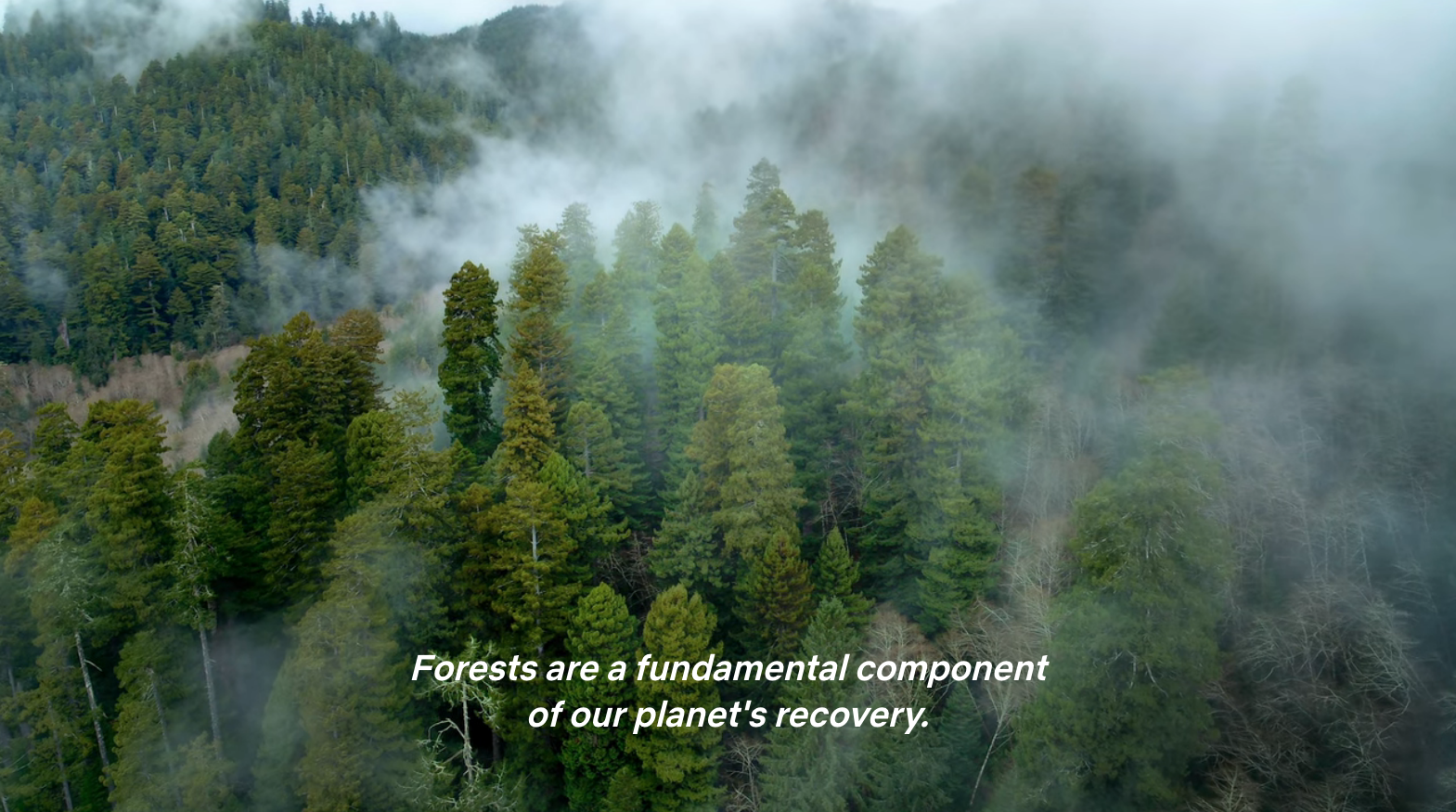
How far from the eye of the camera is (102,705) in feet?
93.1

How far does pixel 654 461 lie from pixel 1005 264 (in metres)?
19.4

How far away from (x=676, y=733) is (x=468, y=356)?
18.5 m

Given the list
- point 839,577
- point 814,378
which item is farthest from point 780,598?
point 814,378

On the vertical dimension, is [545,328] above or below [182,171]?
below

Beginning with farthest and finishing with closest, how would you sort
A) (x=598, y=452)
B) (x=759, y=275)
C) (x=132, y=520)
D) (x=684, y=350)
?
1. (x=759, y=275)
2. (x=684, y=350)
3. (x=598, y=452)
4. (x=132, y=520)

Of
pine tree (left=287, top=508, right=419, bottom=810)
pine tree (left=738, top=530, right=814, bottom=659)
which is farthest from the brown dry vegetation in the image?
pine tree (left=738, top=530, right=814, bottom=659)

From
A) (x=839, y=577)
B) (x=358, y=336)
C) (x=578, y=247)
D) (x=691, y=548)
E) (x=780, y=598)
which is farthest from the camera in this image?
→ (x=578, y=247)

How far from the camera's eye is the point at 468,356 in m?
32.9

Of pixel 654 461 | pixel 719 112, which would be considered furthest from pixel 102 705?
pixel 719 112

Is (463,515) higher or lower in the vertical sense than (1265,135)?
lower

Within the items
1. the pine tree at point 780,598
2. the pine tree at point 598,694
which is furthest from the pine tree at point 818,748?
the pine tree at point 598,694

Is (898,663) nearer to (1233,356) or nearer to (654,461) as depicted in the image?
(654,461)

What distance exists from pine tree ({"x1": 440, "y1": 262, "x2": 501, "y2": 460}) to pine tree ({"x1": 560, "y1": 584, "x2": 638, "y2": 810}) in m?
11.6

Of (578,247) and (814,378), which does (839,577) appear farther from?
(578,247)
